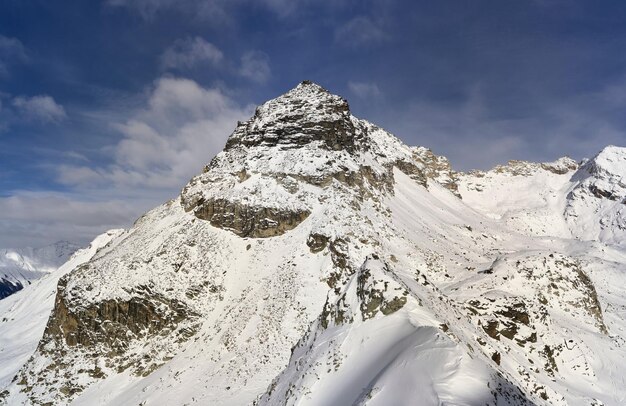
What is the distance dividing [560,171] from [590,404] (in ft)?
487

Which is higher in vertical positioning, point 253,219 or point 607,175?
point 253,219

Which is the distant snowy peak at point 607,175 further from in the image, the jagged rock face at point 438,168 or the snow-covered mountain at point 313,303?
the snow-covered mountain at point 313,303

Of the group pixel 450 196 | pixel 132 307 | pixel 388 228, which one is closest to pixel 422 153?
pixel 450 196

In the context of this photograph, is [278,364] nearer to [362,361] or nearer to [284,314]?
[284,314]

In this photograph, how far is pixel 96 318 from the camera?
4016 centimetres

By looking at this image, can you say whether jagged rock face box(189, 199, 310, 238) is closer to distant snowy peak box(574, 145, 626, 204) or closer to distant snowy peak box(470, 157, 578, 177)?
distant snowy peak box(574, 145, 626, 204)

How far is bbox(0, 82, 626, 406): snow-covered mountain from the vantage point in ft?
49.0

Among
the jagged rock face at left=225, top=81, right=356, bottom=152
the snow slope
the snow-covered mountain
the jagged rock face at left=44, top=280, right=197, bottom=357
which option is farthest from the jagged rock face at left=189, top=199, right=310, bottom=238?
the snow slope

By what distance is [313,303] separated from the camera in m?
39.2

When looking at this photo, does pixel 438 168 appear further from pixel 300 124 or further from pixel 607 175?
pixel 300 124

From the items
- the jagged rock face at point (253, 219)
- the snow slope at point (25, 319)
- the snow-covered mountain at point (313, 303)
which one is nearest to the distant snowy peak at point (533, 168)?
the snow-covered mountain at point (313, 303)

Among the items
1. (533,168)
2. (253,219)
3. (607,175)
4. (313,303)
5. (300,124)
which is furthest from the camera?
(533,168)

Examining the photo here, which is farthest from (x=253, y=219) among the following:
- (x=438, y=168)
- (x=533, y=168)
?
(x=533, y=168)

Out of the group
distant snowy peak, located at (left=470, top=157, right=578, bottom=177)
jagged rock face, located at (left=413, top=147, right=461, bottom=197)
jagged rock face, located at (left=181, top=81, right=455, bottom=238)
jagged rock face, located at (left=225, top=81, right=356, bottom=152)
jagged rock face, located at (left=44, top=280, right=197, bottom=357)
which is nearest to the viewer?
jagged rock face, located at (left=44, top=280, right=197, bottom=357)
